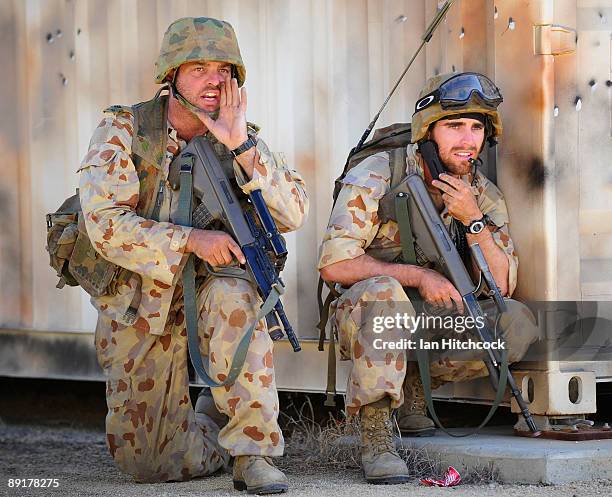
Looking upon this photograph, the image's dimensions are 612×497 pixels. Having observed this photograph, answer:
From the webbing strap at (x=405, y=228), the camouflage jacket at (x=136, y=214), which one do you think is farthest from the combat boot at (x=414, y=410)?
the camouflage jacket at (x=136, y=214)

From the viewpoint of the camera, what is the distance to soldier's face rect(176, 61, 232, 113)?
4652 mm

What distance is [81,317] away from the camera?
6402mm

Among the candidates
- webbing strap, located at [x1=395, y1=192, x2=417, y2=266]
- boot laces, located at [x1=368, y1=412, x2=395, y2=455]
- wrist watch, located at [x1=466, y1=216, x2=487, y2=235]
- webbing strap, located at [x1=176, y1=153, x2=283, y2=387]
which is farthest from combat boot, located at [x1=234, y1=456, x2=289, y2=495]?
wrist watch, located at [x1=466, y1=216, x2=487, y2=235]

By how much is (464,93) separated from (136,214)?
1.27m

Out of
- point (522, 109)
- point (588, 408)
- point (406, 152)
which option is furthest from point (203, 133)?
point (588, 408)

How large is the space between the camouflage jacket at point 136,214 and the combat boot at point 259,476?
63cm

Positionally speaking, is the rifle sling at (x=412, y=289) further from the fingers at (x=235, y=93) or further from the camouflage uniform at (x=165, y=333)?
the fingers at (x=235, y=93)

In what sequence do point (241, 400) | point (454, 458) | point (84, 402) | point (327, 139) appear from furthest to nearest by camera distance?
point (84, 402), point (327, 139), point (454, 458), point (241, 400)

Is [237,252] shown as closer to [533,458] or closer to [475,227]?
[475,227]

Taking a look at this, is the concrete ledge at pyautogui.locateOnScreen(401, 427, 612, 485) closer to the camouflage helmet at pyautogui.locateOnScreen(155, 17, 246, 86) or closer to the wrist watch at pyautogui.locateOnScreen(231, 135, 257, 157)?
Result: the wrist watch at pyautogui.locateOnScreen(231, 135, 257, 157)

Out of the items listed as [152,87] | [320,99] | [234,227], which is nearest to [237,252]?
[234,227]

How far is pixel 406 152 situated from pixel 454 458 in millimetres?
1156

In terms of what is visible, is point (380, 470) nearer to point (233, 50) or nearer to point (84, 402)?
point (233, 50)

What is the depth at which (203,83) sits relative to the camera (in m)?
4.66
